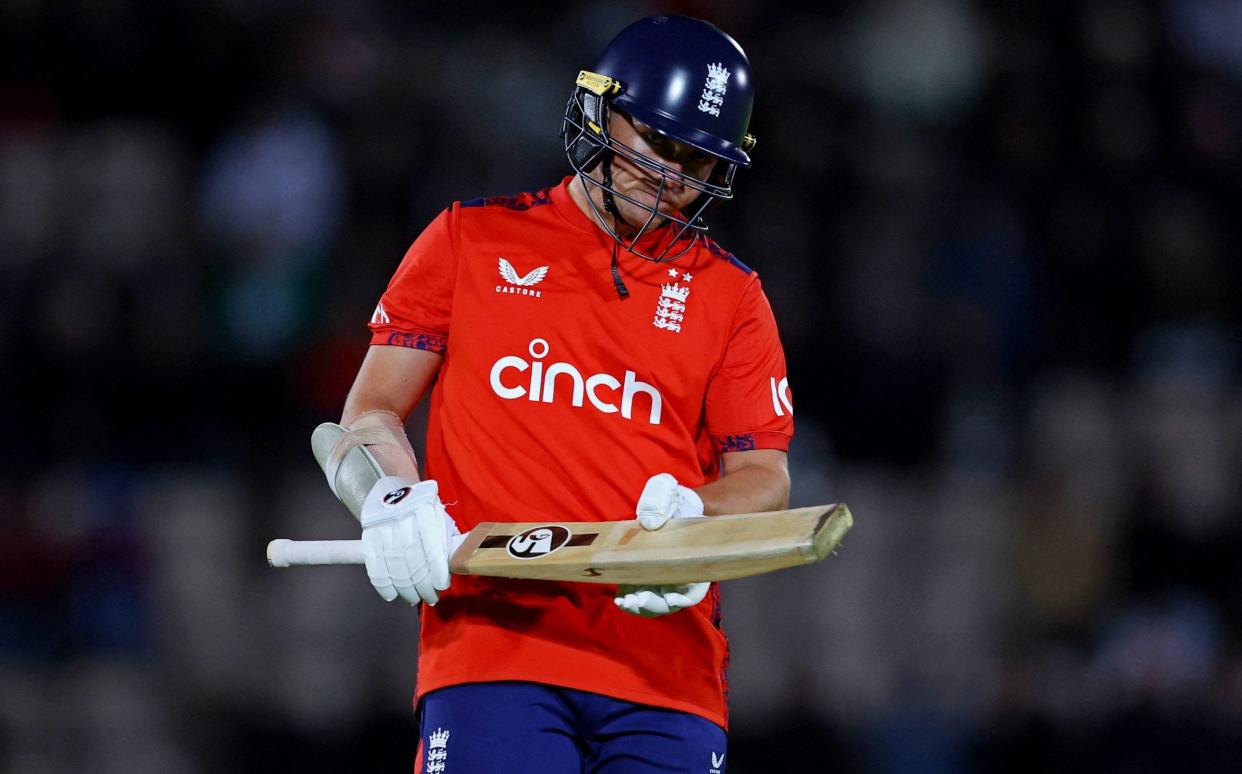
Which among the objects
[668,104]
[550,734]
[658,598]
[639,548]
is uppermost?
[668,104]

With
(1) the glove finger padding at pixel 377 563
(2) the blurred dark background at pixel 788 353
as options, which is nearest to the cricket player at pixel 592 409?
(1) the glove finger padding at pixel 377 563

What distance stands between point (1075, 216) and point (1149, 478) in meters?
1.42

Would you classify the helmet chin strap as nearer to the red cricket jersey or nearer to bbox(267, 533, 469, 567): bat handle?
the red cricket jersey

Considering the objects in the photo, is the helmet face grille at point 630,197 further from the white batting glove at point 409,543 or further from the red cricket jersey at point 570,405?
the white batting glove at point 409,543

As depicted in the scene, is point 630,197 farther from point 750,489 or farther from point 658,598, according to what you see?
point 658,598

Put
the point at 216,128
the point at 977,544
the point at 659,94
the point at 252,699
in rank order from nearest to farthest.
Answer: the point at 659,94 → the point at 252,699 → the point at 977,544 → the point at 216,128

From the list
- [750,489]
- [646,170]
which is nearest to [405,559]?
[750,489]

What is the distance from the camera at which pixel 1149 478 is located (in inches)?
314

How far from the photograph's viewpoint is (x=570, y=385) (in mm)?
3662

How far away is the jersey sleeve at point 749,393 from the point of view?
3.77 metres

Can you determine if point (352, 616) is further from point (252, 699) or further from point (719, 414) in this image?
point (719, 414)

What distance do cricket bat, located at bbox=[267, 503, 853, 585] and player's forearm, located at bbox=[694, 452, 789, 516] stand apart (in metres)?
0.27

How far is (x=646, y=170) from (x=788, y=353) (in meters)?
4.23

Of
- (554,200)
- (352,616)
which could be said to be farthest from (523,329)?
(352,616)
